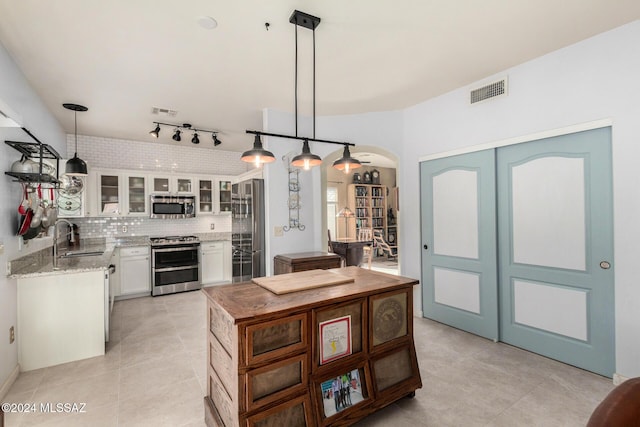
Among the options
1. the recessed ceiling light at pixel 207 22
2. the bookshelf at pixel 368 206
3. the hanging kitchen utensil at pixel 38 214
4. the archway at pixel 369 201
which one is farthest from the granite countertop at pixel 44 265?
the bookshelf at pixel 368 206

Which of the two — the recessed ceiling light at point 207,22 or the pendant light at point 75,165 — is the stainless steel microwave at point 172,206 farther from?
the recessed ceiling light at point 207,22

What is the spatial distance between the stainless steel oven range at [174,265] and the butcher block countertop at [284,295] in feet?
12.3

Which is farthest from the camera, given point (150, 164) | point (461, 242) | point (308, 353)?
point (150, 164)

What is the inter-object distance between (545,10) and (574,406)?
2936mm

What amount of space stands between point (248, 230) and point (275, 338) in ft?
9.19

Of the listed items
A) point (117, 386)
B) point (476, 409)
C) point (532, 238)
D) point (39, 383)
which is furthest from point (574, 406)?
point (39, 383)

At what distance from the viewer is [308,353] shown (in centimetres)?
191

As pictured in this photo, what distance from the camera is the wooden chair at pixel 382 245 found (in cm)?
898

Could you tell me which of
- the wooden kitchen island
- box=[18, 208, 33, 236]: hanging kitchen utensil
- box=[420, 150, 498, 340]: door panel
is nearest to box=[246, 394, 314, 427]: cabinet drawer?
the wooden kitchen island

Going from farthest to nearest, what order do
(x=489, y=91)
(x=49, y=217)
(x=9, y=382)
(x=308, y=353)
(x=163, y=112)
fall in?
1. (x=163, y=112)
2. (x=489, y=91)
3. (x=49, y=217)
4. (x=9, y=382)
5. (x=308, y=353)

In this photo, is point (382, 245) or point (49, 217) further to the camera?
point (382, 245)

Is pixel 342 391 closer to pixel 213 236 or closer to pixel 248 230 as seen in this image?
pixel 248 230

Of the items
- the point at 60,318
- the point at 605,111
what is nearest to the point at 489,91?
the point at 605,111

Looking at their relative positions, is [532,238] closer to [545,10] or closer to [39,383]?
[545,10]
